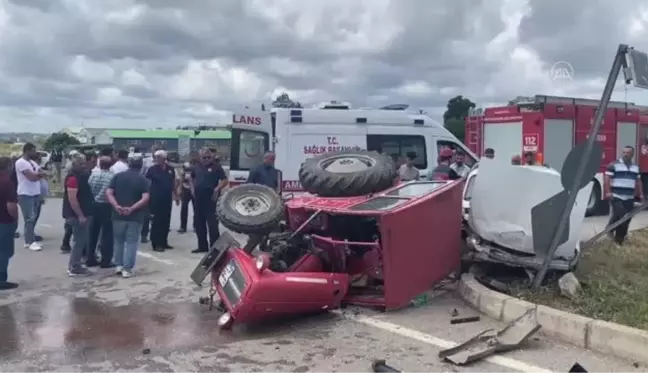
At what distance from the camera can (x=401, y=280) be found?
7027 millimetres

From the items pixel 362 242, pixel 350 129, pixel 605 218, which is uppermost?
pixel 350 129

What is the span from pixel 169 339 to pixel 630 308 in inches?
157

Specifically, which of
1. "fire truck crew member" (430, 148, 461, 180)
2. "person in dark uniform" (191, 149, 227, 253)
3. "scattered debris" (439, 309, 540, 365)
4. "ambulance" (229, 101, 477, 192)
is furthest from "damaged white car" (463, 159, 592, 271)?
"ambulance" (229, 101, 477, 192)

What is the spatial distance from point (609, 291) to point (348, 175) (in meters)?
2.84

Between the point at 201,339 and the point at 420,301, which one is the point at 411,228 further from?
the point at 201,339

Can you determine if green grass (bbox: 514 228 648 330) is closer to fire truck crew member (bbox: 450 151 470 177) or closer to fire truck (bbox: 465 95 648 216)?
fire truck crew member (bbox: 450 151 470 177)

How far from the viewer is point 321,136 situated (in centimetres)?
1301

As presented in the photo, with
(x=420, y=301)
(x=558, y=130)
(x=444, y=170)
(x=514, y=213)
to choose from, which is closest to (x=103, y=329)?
(x=420, y=301)

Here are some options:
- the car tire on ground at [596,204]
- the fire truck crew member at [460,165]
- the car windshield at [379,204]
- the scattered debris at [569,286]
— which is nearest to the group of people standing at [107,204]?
the car windshield at [379,204]

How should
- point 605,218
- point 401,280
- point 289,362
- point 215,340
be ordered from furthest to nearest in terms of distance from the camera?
1. point 605,218
2. point 401,280
3. point 215,340
4. point 289,362

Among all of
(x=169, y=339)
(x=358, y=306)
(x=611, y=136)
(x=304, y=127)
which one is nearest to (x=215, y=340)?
(x=169, y=339)

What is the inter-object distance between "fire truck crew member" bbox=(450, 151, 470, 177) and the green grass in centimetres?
298

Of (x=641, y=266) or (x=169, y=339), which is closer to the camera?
(x=169, y=339)

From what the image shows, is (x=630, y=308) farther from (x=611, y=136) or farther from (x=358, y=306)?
(x=611, y=136)
